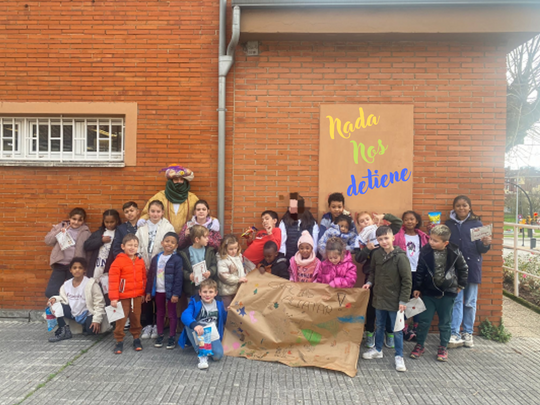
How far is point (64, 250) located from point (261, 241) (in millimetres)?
2893

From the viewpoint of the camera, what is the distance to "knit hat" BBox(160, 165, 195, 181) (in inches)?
203

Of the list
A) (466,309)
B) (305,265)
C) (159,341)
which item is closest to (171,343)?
(159,341)

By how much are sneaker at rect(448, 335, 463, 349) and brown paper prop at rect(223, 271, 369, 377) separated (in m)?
1.46

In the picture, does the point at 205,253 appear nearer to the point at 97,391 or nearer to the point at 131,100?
the point at 97,391

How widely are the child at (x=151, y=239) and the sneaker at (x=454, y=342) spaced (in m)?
3.95

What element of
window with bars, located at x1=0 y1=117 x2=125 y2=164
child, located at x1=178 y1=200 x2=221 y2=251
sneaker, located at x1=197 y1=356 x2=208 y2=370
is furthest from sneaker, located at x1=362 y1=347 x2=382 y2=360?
window with bars, located at x1=0 y1=117 x2=125 y2=164

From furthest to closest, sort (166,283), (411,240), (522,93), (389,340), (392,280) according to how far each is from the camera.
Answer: (522,93) < (411,240) < (389,340) < (166,283) < (392,280)

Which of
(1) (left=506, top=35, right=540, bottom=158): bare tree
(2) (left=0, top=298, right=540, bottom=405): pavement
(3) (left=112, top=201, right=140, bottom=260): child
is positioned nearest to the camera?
(2) (left=0, top=298, right=540, bottom=405): pavement

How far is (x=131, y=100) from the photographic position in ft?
18.4

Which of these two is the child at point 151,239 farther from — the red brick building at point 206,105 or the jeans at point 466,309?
the jeans at point 466,309

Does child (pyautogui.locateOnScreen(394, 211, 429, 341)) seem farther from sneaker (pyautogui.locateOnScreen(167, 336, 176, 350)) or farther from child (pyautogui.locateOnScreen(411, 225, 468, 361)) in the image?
sneaker (pyautogui.locateOnScreen(167, 336, 176, 350))

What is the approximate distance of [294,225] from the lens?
5188mm

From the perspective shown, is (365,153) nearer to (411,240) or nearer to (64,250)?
(411,240)

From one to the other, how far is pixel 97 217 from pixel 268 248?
2841 mm
